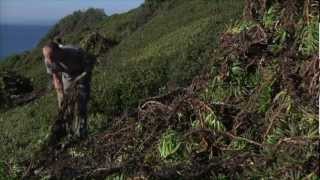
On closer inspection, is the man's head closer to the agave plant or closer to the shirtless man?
the shirtless man

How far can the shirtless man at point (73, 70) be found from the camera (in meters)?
12.6

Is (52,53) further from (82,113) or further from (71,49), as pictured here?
(82,113)

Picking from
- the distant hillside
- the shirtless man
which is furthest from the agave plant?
the shirtless man

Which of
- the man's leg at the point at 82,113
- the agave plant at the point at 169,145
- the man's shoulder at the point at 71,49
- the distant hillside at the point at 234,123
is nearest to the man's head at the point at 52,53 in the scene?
the man's shoulder at the point at 71,49

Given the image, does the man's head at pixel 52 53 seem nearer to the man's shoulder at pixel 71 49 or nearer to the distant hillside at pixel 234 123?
the man's shoulder at pixel 71 49

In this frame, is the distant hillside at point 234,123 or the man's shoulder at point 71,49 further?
the man's shoulder at point 71,49

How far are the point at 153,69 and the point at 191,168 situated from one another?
10526mm

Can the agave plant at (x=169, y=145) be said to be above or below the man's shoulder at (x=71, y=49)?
below

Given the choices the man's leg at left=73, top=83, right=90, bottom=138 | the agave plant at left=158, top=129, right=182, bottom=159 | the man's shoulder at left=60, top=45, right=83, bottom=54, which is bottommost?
the man's leg at left=73, top=83, right=90, bottom=138

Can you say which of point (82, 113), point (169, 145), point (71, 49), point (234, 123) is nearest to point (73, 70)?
point (71, 49)

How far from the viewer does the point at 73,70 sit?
1282 centimetres

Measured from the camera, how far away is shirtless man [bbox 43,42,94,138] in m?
12.6

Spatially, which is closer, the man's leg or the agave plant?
the agave plant

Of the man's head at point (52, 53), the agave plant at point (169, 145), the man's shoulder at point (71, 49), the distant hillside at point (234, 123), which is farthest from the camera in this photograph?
the man's shoulder at point (71, 49)
